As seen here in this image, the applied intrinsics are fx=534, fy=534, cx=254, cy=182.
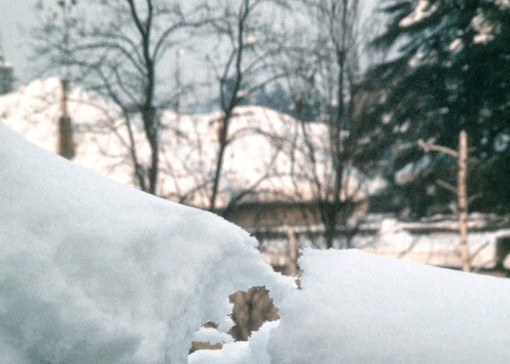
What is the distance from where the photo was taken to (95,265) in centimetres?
172

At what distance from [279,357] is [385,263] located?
0.68 metres

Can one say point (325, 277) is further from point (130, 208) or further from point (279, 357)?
point (130, 208)

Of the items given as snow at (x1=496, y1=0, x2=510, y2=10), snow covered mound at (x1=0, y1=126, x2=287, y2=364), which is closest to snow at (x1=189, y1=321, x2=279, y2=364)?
snow covered mound at (x1=0, y1=126, x2=287, y2=364)

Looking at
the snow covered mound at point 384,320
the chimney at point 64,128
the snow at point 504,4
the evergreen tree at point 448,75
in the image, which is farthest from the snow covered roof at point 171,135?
the snow covered mound at point 384,320

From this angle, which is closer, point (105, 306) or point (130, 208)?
point (105, 306)

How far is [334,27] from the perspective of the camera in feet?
35.4

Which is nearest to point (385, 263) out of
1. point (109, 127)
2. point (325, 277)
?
point (325, 277)

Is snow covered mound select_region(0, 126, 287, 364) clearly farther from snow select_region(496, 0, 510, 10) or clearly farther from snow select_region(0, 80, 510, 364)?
snow select_region(496, 0, 510, 10)

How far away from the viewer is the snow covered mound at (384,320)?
5.55 ft

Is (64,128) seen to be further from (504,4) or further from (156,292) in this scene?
(504,4)

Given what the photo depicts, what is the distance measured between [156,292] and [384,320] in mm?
763

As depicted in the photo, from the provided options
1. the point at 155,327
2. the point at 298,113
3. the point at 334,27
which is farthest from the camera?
the point at 298,113

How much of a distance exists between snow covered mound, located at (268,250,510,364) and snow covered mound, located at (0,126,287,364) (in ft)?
1.20

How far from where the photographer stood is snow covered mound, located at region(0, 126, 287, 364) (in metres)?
1.59
